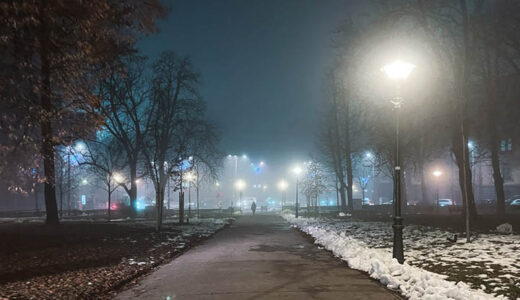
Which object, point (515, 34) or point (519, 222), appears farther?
point (515, 34)

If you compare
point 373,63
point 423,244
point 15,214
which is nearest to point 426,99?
point 373,63

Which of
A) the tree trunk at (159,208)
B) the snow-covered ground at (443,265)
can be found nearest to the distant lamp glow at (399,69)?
the snow-covered ground at (443,265)

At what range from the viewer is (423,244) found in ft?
48.6

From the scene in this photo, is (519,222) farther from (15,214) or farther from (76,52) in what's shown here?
(15,214)

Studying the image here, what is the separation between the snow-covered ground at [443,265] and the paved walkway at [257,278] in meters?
0.48

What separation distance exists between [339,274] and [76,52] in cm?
825

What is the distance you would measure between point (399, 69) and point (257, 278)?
654cm

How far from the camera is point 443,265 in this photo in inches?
421

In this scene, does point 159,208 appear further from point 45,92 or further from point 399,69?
point 399,69

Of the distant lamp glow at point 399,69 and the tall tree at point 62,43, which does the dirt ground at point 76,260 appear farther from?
the distant lamp glow at point 399,69

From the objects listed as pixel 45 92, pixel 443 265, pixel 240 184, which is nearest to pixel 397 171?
pixel 443 265

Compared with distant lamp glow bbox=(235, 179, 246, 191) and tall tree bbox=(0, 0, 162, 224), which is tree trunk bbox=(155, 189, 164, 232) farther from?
distant lamp glow bbox=(235, 179, 246, 191)

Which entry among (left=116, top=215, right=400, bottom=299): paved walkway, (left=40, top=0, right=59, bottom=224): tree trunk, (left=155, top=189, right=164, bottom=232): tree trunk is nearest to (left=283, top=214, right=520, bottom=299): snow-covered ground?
(left=116, top=215, right=400, bottom=299): paved walkway

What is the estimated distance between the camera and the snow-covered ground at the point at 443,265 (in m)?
7.74
